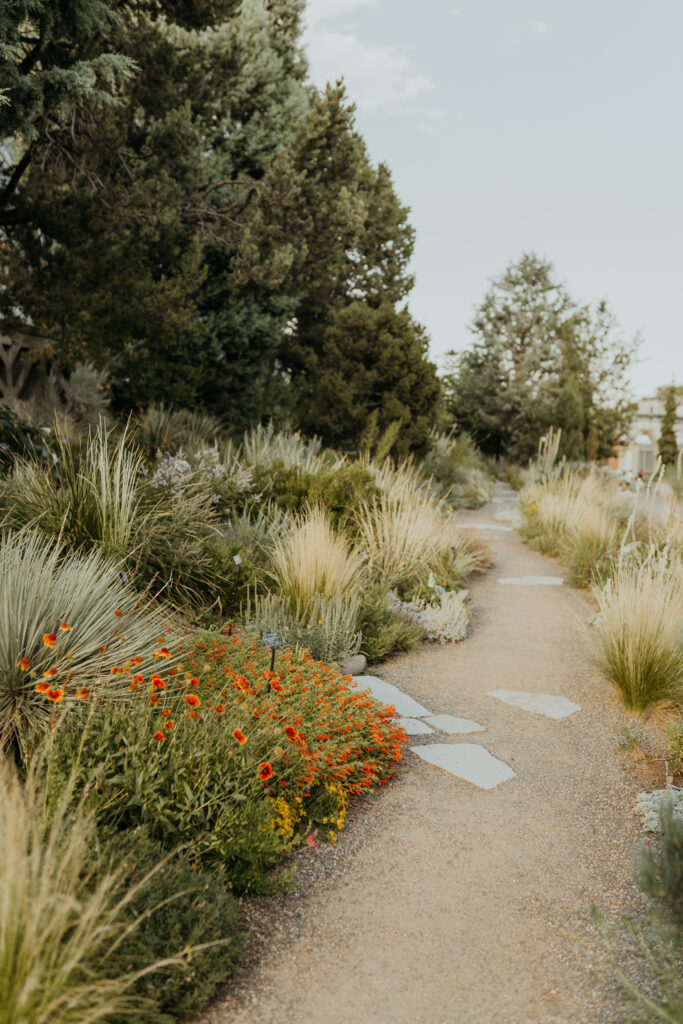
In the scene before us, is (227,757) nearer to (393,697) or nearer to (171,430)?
(393,697)

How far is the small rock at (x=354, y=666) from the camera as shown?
4.42 m

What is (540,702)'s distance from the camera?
4.27 metres

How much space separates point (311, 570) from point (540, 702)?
1.68m

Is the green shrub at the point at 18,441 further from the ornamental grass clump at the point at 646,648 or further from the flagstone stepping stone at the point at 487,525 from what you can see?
the flagstone stepping stone at the point at 487,525

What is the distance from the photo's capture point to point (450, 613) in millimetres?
5473

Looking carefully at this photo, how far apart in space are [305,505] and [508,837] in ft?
12.5

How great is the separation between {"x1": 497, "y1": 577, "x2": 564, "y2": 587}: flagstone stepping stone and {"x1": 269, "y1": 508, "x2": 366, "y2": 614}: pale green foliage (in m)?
2.75

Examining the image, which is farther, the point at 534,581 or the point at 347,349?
the point at 347,349

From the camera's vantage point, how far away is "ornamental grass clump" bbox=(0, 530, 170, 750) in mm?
2590

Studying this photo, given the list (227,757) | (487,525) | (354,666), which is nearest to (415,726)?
(354,666)

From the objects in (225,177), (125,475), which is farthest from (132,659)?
(225,177)

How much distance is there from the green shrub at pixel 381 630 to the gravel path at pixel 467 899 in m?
0.92

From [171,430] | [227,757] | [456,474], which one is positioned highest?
[171,430]

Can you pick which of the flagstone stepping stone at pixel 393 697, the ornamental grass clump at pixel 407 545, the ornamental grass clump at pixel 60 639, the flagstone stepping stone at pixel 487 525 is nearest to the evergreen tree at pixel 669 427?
the flagstone stepping stone at pixel 487 525
